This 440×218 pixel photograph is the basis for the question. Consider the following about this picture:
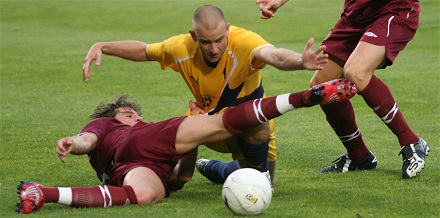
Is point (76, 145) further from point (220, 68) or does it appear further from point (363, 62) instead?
point (363, 62)

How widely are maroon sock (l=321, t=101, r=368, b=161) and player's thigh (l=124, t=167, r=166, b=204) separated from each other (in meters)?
1.95

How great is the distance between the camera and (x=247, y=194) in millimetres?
6516

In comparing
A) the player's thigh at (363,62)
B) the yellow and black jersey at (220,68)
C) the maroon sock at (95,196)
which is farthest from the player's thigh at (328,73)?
the maroon sock at (95,196)

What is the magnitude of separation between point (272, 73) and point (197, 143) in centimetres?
996

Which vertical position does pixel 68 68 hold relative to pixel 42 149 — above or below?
below

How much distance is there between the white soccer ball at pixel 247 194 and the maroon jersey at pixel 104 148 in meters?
1.50

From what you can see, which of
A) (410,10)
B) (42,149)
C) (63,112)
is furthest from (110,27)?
(410,10)

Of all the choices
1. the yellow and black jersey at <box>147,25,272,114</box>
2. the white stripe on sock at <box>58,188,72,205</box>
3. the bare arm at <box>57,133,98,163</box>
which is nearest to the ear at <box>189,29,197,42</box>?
the yellow and black jersey at <box>147,25,272,114</box>

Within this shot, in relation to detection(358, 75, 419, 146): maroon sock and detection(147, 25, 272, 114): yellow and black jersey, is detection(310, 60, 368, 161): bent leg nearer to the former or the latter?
detection(358, 75, 419, 146): maroon sock

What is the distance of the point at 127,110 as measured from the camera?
28.5 feet

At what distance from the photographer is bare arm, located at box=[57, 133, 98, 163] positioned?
7148 mm

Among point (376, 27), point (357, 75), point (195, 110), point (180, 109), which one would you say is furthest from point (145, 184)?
point (180, 109)

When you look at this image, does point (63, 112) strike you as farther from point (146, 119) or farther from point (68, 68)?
point (68, 68)

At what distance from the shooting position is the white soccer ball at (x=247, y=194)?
21.4ft
